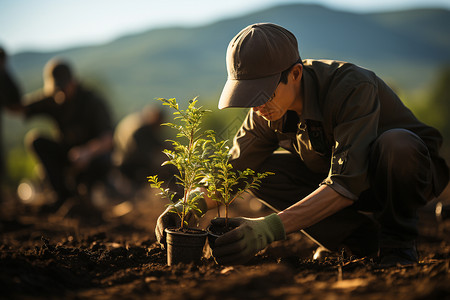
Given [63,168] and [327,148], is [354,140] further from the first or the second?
[63,168]

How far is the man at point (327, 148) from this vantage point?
2521 millimetres

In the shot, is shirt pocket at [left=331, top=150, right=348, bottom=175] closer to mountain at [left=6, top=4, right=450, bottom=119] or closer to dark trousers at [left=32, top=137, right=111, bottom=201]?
dark trousers at [left=32, top=137, right=111, bottom=201]

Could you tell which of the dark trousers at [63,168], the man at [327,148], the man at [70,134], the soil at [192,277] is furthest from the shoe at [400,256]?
the dark trousers at [63,168]

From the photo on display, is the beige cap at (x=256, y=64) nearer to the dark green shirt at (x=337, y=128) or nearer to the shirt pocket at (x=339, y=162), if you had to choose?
the dark green shirt at (x=337, y=128)

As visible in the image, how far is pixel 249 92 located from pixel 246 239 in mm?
938

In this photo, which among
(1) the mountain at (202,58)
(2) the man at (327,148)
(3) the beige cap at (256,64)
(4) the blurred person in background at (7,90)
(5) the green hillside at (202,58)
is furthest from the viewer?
(1) the mountain at (202,58)

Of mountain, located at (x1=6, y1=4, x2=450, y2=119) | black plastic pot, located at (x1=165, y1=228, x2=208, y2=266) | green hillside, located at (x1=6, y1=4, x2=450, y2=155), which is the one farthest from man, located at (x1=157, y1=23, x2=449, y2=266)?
mountain, located at (x1=6, y1=4, x2=450, y2=119)

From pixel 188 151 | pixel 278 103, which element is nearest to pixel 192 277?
Result: pixel 188 151

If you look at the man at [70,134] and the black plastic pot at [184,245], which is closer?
the black plastic pot at [184,245]

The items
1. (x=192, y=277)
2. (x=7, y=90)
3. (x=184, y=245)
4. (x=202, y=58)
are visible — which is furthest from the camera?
(x=202, y=58)

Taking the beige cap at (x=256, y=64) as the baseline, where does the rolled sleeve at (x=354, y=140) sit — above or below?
below

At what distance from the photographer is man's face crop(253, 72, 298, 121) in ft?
9.16

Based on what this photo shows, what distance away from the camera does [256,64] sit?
2662 mm

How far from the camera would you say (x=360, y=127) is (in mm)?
2613
